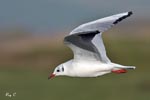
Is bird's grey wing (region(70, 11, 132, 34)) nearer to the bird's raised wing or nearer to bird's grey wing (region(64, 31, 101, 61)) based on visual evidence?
the bird's raised wing

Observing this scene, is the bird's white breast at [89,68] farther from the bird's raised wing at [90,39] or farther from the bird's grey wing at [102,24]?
the bird's grey wing at [102,24]

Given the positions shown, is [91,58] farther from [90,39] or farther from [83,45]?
[90,39]

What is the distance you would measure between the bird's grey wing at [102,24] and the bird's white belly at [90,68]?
0.92 ft

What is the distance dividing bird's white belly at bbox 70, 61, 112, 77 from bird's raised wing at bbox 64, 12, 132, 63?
0.16ft

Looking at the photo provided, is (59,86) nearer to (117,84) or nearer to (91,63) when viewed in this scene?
(117,84)

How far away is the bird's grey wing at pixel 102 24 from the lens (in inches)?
309

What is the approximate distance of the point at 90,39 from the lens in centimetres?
741

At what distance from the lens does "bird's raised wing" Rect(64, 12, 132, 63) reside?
24.2ft

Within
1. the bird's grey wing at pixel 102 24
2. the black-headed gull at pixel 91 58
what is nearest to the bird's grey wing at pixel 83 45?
the black-headed gull at pixel 91 58

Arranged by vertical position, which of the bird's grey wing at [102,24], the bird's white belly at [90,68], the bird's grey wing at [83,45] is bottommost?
the bird's white belly at [90,68]

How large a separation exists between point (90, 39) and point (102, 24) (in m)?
0.62

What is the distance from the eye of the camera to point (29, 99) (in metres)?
11.1

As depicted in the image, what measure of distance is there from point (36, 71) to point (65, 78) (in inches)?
56.0

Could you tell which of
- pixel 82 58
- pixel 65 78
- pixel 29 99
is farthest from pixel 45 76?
pixel 82 58
